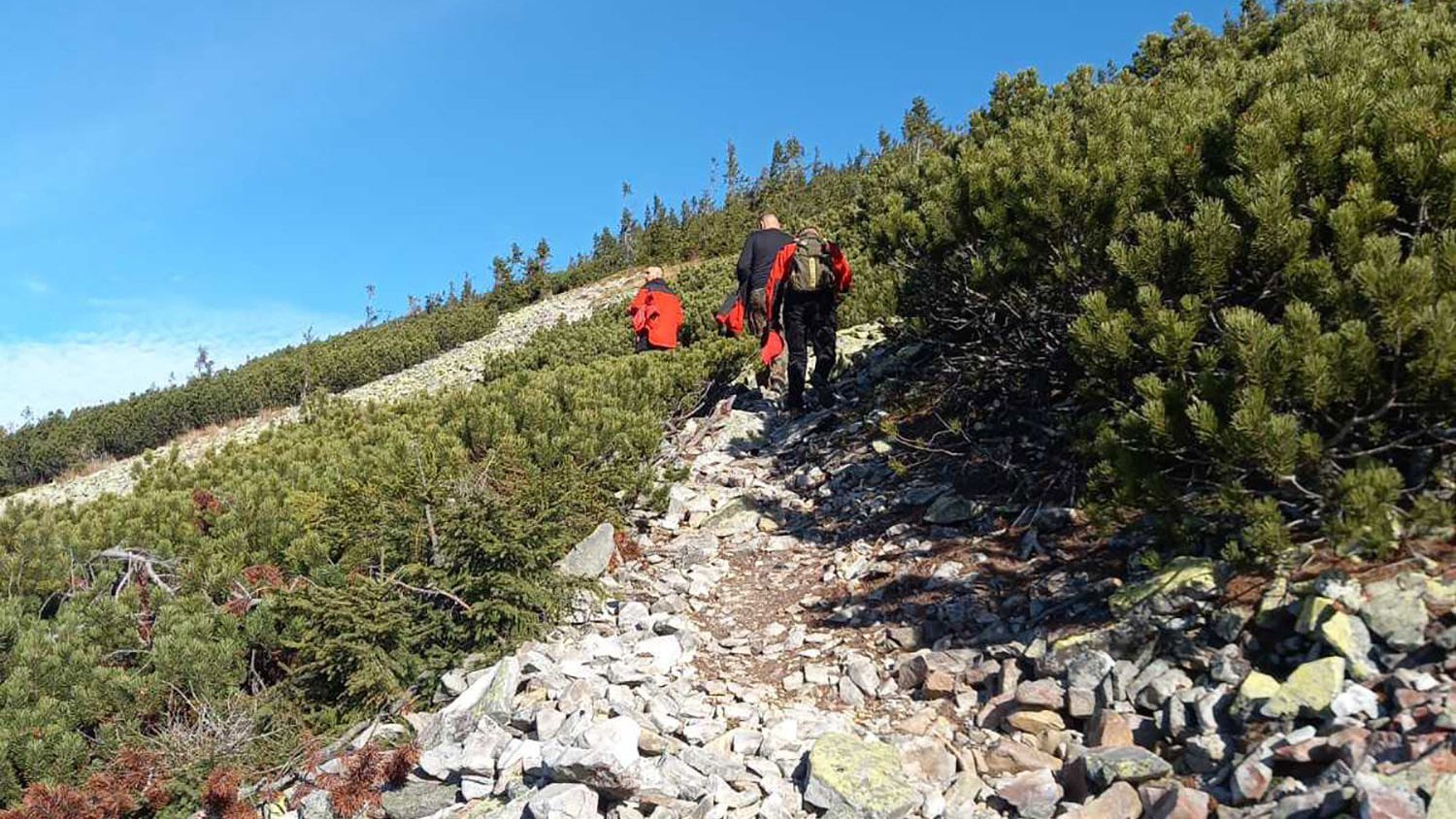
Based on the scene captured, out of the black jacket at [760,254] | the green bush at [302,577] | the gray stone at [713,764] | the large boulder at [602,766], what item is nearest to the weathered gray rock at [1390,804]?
the gray stone at [713,764]

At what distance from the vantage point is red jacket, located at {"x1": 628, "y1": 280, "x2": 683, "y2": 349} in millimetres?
13141

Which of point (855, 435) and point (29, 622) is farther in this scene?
point (855, 435)

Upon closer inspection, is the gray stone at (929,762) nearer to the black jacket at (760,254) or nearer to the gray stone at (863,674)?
the gray stone at (863,674)

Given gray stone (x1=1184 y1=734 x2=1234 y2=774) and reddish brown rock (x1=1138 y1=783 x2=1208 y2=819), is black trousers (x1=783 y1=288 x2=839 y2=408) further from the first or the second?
reddish brown rock (x1=1138 y1=783 x2=1208 y2=819)

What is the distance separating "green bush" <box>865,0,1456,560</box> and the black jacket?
4.41m

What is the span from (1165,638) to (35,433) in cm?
3941

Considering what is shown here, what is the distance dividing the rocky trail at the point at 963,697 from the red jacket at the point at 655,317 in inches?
274

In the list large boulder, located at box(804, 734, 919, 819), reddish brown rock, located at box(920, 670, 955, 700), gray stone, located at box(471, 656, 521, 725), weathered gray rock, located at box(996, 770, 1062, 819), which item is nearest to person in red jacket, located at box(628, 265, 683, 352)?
gray stone, located at box(471, 656, 521, 725)

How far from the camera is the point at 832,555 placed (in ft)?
21.9

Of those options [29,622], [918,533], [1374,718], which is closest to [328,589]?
[29,622]

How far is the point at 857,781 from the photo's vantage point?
363cm

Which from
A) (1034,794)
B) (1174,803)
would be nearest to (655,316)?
(1034,794)

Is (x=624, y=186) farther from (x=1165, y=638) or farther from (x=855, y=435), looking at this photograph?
(x=1165, y=638)

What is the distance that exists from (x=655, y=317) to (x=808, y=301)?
4.00 m
